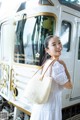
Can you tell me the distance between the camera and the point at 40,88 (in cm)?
192

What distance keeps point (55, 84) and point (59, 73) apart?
0.13 meters

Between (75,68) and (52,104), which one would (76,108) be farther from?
(52,104)

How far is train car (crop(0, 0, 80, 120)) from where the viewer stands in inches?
130

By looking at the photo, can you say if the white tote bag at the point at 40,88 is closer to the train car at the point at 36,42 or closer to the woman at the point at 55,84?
the woman at the point at 55,84

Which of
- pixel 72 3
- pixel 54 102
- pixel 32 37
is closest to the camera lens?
pixel 54 102

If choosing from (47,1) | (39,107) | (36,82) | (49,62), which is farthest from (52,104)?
(47,1)

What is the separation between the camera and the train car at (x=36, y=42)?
3.31 m

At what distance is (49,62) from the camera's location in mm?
1949

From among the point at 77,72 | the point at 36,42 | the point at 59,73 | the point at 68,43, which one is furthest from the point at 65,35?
the point at 59,73

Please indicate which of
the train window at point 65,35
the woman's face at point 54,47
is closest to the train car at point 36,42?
the train window at point 65,35

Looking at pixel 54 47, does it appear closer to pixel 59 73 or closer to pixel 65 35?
pixel 59 73

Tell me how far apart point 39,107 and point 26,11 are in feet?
6.91

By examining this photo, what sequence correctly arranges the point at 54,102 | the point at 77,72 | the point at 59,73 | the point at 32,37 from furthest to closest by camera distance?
the point at 77,72 → the point at 32,37 → the point at 54,102 → the point at 59,73

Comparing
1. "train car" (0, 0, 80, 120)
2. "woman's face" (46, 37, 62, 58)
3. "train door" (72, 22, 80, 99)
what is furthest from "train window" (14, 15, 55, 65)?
"woman's face" (46, 37, 62, 58)
